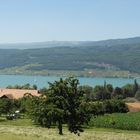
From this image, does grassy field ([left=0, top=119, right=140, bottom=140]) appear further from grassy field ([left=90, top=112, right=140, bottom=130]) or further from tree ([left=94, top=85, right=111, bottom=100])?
tree ([left=94, top=85, right=111, bottom=100])

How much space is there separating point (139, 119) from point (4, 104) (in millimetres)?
23243

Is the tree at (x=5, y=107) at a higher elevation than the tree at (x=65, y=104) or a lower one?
lower

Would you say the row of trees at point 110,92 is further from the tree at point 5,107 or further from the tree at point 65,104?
the tree at point 65,104

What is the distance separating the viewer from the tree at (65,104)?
31875 mm

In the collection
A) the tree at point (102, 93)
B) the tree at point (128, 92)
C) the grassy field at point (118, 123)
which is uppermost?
the grassy field at point (118, 123)

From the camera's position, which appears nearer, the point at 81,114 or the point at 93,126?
the point at 81,114

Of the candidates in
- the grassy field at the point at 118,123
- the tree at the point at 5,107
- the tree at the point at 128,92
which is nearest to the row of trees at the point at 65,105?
the grassy field at the point at 118,123

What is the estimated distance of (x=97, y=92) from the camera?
13500 centimetres

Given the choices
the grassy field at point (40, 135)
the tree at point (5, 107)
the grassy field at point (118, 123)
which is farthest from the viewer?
the tree at point (5, 107)

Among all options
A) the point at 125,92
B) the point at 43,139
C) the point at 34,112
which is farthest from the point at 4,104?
the point at 125,92

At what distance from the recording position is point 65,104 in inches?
1254

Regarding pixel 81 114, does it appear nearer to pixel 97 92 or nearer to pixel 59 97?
pixel 59 97

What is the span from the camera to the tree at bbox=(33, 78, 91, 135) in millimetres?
31875

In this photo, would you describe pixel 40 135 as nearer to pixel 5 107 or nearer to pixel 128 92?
pixel 5 107
